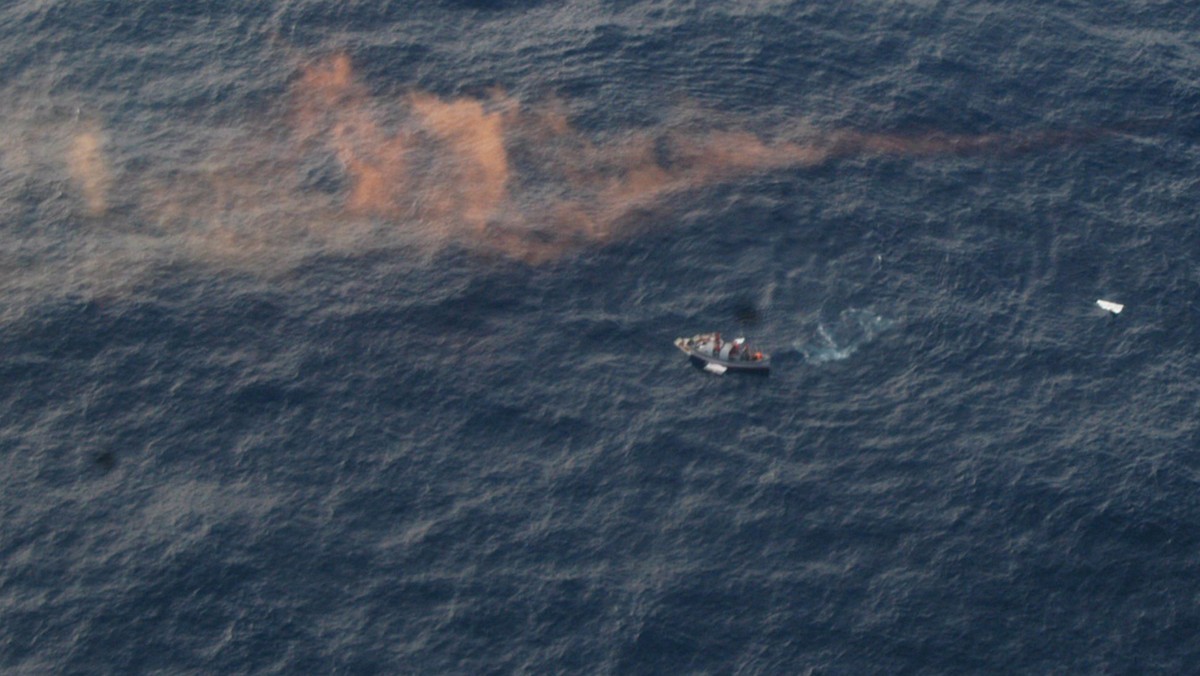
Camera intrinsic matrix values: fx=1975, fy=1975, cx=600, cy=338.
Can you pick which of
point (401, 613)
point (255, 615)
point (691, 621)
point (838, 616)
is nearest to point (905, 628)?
point (838, 616)

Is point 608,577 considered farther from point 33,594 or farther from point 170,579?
point 33,594

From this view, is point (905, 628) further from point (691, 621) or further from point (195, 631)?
point (195, 631)

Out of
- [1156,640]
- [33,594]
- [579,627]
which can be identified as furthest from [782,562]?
[33,594]

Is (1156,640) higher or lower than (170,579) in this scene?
lower

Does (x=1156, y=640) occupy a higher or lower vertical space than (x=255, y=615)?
lower

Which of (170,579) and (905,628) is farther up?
(170,579)

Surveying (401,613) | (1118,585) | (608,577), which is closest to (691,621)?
(608,577)

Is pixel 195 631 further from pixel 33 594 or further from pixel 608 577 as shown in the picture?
pixel 608 577
